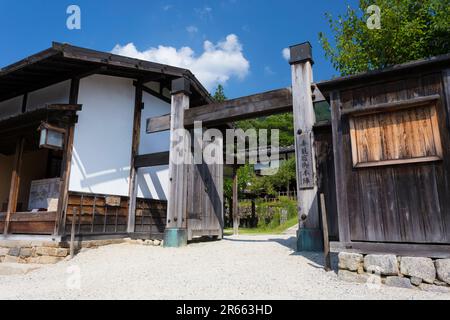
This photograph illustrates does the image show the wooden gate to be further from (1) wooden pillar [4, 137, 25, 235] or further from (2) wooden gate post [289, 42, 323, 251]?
(1) wooden pillar [4, 137, 25, 235]

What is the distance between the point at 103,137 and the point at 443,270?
312 inches

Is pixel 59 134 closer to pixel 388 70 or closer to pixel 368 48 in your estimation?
pixel 388 70

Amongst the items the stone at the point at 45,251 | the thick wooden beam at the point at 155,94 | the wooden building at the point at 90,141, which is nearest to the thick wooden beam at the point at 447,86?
the wooden building at the point at 90,141

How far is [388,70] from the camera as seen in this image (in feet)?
15.3

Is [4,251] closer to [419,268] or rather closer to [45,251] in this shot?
[45,251]

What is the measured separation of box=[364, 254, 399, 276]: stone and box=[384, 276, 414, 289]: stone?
0.06 metres

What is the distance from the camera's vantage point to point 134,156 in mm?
9422

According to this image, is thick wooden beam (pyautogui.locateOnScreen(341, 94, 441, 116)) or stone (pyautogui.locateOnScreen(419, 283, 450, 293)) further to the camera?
thick wooden beam (pyautogui.locateOnScreen(341, 94, 441, 116))

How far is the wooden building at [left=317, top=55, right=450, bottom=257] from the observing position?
13.8ft
